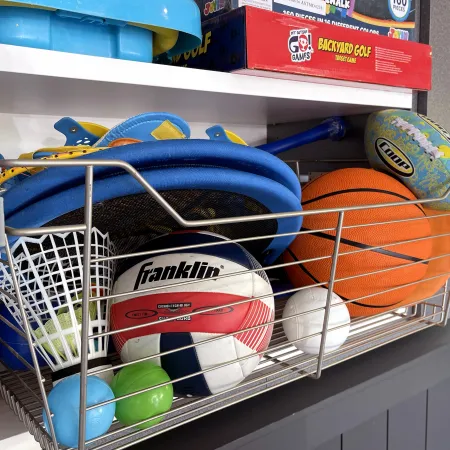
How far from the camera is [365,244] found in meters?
0.75

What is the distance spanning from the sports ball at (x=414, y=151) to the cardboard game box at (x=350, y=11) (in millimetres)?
170

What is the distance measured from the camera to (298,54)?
2.49ft

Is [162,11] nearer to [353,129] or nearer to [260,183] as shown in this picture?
[260,183]

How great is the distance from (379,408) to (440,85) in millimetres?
720

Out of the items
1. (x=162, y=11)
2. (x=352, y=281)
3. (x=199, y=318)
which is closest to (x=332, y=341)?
(x=352, y=281)

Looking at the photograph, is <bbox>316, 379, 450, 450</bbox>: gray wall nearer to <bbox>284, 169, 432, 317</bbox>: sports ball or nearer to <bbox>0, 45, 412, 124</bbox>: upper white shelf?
<bbox>284, 169, 432, 317</bbox>: sports ball

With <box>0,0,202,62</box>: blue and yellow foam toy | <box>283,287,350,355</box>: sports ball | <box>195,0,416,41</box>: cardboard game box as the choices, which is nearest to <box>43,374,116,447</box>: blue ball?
<box>283,287,350,355</box>: sports ball

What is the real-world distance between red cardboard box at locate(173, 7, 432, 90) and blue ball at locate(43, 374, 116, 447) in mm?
488

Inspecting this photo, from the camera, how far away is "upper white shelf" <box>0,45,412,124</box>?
22.8 inches

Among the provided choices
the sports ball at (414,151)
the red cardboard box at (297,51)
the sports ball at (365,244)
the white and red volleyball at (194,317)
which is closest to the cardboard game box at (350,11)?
the red cardboard box at (297,51)

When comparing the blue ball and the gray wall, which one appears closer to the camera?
the blue ball

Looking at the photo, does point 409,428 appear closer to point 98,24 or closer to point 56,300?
point 56,300

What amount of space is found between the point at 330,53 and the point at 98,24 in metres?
0.39

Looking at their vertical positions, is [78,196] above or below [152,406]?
above
